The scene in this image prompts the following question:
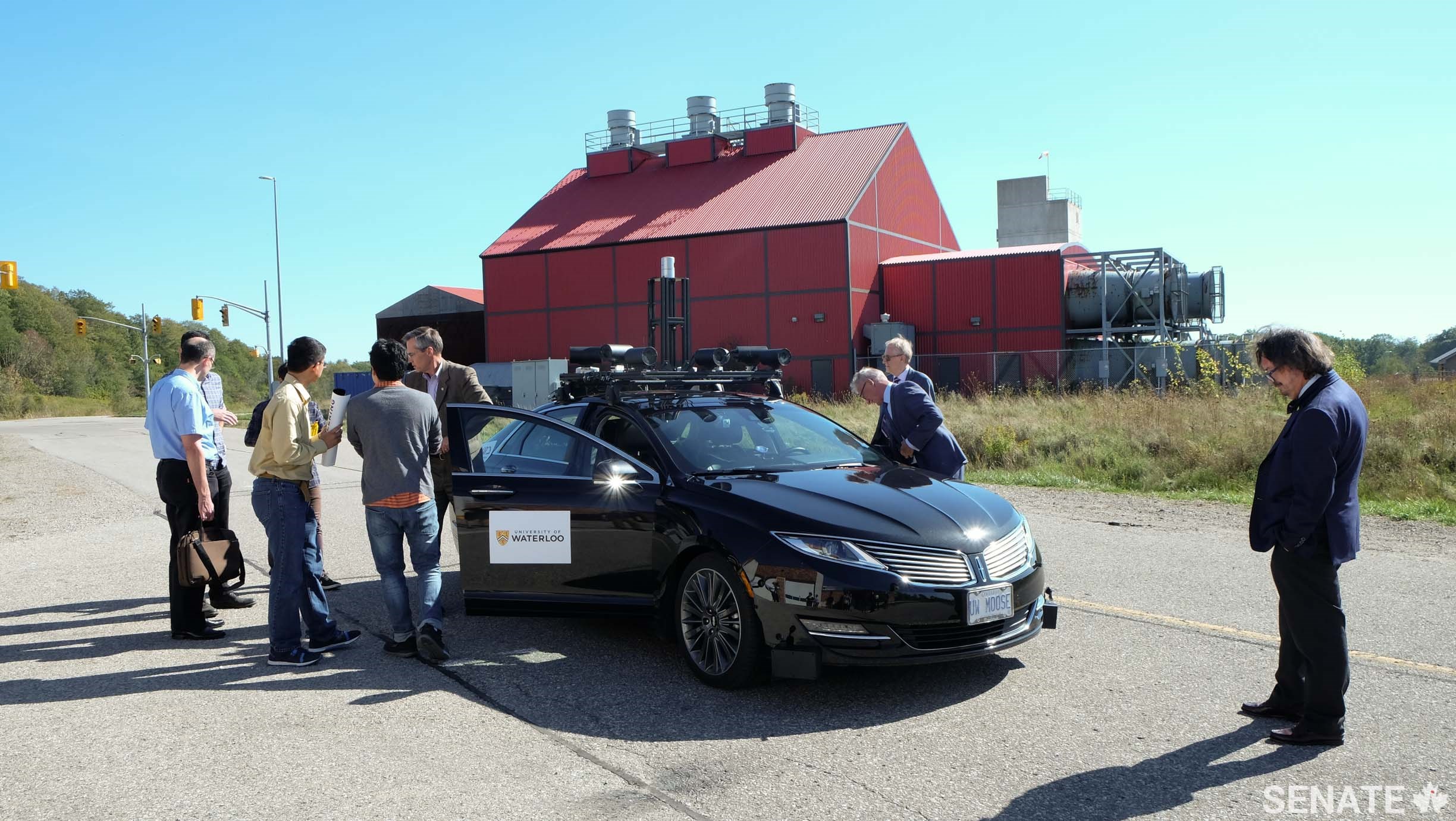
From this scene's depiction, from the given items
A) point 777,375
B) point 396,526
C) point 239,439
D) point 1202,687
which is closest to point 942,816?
point 1202,687

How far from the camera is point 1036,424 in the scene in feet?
59.7

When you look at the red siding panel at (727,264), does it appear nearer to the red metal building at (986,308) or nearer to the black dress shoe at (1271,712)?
the red metal building at (986,308)

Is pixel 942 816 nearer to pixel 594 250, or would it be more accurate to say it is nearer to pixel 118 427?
pixel 594 250

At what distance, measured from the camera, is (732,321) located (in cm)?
4112

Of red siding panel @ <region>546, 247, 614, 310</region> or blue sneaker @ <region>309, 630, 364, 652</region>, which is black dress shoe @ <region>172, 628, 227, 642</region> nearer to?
blue sneaker @ <region>309, 630, 364, 652</region>

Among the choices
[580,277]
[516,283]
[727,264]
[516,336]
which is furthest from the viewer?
[516,336]

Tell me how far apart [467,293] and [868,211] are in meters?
22.8

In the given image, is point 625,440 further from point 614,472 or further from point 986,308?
point 986,308

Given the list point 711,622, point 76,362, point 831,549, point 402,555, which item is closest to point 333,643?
point 402,555

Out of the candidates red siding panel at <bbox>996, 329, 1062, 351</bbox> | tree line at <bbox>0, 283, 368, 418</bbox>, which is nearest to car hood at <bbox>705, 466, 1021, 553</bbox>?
red siding panel at <bbox>996, 329, 1062, 351</bbox>

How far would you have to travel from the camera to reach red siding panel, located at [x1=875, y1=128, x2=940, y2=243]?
42438 millimetres

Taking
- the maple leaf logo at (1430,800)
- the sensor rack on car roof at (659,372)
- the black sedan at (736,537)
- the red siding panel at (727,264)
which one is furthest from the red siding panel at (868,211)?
the maple leaf logo at (1430,800)

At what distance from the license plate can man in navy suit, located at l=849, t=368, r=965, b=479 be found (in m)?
1.96

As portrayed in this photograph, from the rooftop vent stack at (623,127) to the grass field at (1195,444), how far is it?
105 ft
